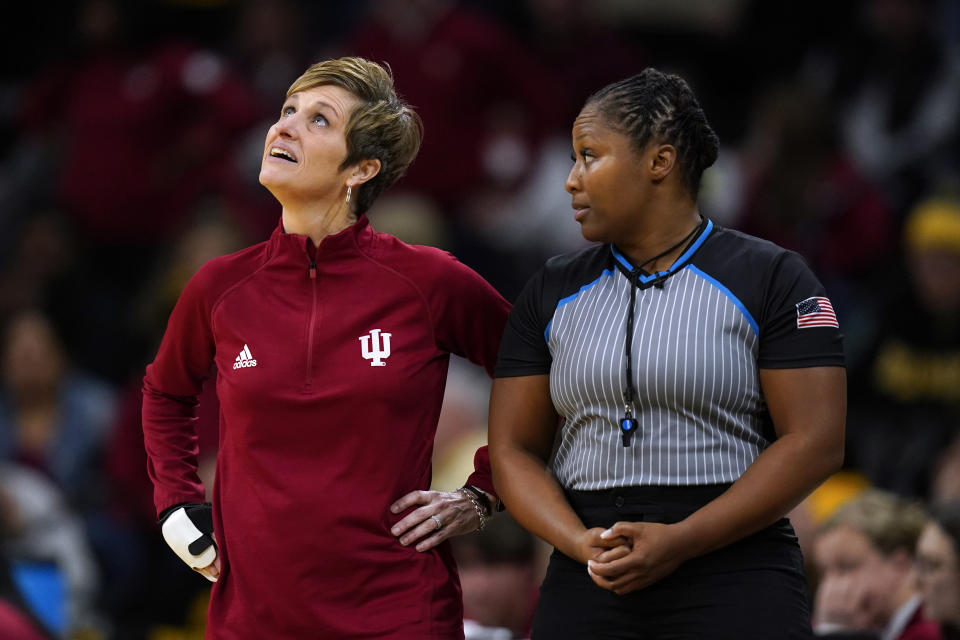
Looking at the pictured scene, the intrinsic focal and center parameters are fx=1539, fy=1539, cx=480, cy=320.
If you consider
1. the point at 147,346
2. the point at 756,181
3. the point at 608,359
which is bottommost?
the point at 147,346

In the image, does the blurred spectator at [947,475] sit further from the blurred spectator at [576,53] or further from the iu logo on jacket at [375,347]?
the iu logo on jacket at [375,347]

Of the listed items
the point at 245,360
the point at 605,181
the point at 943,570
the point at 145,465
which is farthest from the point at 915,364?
the point at 245,360

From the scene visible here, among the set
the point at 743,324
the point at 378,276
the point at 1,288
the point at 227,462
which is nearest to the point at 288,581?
the point at 227,462

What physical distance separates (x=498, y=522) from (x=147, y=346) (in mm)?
3879

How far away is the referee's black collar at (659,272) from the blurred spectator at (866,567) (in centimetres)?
175

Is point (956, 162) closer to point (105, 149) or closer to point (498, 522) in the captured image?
point (498, 522)

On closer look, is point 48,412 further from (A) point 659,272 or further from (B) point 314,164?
(A) point 659,272

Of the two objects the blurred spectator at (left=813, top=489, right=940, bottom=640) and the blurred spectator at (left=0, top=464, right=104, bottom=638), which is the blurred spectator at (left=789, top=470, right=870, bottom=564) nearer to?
the blurred spectator at (left=813, top=489, right=940, bottom=640)

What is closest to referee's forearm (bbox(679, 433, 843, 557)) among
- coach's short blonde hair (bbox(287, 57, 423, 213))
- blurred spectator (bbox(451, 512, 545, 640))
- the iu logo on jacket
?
the iu logo on jacket

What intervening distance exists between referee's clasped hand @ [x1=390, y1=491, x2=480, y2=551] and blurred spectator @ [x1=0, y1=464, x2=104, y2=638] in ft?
9.53

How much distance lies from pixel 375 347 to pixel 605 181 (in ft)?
1.98

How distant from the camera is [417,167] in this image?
790 centimetres

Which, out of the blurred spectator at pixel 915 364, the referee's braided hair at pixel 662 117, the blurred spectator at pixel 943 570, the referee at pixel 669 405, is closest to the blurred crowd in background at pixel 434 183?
the blurred spectator at pixel 915 364

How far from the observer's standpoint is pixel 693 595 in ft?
9.77
